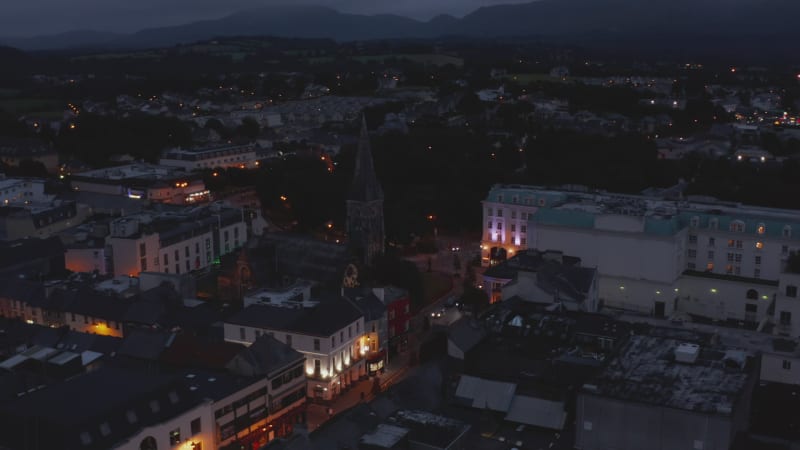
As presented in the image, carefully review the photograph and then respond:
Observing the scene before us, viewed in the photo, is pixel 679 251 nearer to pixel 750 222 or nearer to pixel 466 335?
pixel 750 222

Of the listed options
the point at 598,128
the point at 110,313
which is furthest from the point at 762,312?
the point at 598,128

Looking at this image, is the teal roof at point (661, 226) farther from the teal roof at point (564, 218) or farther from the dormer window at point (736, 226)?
the dormer window at point (736, 226)

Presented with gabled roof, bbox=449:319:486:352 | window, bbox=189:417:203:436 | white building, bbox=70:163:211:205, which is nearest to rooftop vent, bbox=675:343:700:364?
gabled roof, bbox=449:319:486:352

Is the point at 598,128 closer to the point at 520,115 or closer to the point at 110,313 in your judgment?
the point at 520,115

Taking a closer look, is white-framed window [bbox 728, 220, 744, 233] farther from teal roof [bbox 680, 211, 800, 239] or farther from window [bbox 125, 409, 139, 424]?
window [bbox 125, 409, 139, 424]

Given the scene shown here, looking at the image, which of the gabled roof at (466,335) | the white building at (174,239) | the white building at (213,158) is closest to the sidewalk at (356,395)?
the gabled roof at (466,335)

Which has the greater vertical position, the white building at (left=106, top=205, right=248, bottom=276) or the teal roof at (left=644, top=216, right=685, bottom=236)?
the teal roof at (left=644, top=216, right=685, bottom=236)

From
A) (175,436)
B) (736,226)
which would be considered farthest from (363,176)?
(175,436)
